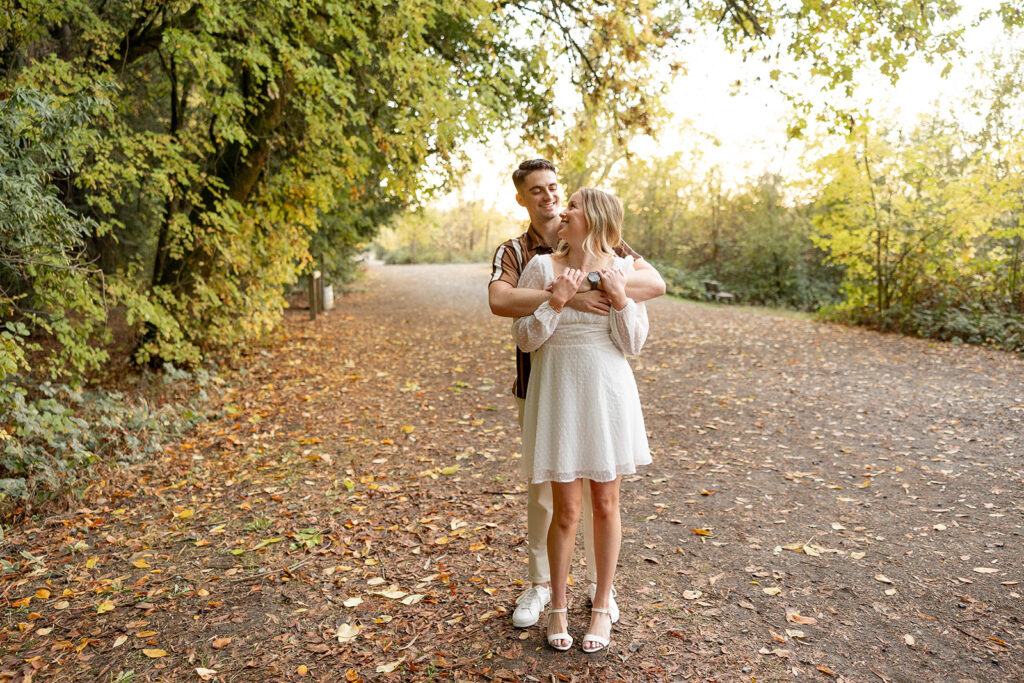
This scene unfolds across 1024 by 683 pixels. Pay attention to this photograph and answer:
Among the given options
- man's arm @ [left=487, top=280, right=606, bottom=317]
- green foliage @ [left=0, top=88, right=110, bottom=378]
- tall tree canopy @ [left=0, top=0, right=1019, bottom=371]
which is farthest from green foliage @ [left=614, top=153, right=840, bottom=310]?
man's arm @ [left=487, top=280, right=606, bottom=317]

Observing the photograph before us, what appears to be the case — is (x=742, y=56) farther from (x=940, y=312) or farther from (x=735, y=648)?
(x=735, y=648)

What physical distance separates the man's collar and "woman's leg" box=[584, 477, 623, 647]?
106 centimetres

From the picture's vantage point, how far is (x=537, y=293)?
2.79 meters

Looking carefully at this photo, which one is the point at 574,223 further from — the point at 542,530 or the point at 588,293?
the point at 542,530

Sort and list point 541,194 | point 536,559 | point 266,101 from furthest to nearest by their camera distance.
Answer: point 266,101, point 536,559, point 541,194

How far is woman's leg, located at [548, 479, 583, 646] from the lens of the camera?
9.57 feet

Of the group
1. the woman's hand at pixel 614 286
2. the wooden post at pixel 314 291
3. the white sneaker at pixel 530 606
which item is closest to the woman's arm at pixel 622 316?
the woman's hand at pixel 614 286

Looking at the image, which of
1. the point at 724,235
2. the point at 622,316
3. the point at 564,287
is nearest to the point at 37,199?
the point at 564,287

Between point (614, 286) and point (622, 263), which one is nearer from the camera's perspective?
point (614, 286)

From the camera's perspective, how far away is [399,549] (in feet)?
13.4

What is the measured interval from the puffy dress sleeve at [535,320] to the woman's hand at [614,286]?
0.22 metres

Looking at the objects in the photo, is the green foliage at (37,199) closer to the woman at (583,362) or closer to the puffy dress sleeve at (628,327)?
the woman at (583,362)

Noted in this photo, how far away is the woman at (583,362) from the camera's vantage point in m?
2.75

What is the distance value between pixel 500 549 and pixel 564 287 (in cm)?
200
